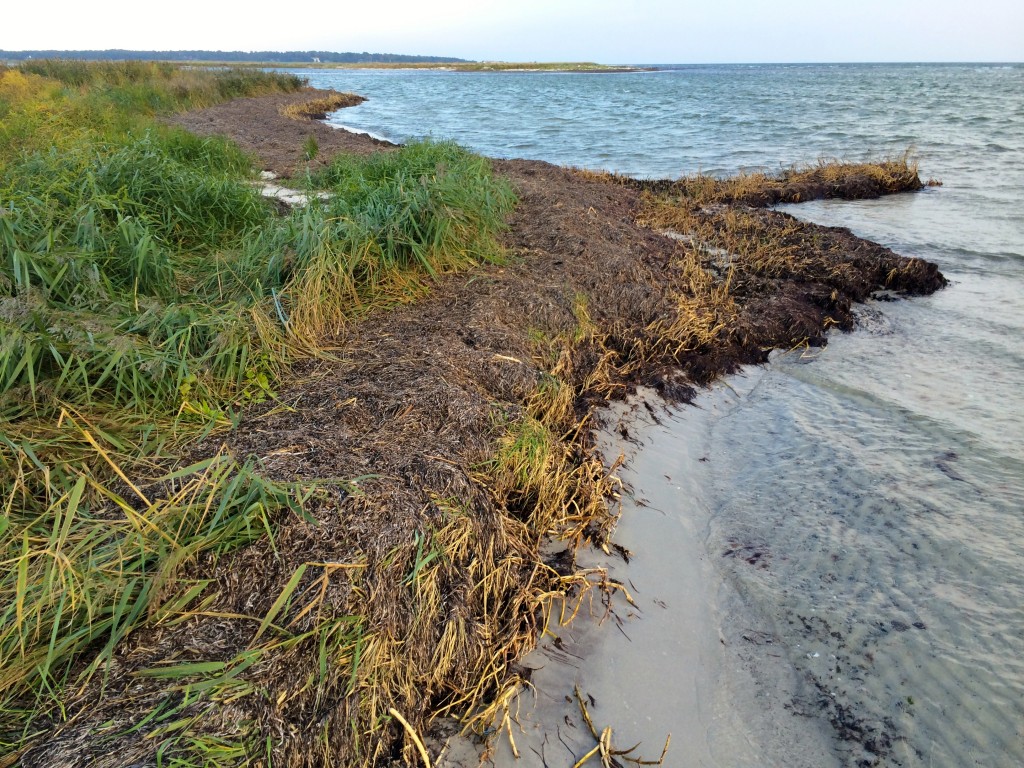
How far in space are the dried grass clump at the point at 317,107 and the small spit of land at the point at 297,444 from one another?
1955 centimetres

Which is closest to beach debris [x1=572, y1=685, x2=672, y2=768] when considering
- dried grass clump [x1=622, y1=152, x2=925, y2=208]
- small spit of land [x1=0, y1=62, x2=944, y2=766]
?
small spit of land [x1=0, y1=62, x2=944, y2=766]

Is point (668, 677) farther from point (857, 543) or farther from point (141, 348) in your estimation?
point (141, 348)

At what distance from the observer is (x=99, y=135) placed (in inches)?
265

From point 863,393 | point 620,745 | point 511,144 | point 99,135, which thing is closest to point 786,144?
point 511,144

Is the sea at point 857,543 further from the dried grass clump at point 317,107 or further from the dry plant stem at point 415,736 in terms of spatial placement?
the dried grass clump at point 317,107

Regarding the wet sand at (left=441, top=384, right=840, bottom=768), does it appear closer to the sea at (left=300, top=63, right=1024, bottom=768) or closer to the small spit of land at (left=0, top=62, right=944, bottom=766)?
the sea at (left=300, top=63, right=1024, bottom=768)

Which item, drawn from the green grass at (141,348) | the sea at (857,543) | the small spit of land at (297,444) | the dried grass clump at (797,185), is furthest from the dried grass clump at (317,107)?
the sea at (857,543)

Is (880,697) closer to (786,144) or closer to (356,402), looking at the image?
(356,402)

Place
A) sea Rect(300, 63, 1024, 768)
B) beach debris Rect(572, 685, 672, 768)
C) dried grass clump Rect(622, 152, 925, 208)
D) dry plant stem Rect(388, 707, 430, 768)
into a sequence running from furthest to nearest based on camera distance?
dried grass clump Rect(622, 152, 925, 208) < sea Rect(300, 63, 1024, 768) < beach debris Rect(572, 685, 672, 768) < dry plant stem Rect(388, 707, 430, 768)

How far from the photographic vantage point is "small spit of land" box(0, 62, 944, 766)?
1.67 m

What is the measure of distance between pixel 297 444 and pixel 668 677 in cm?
192

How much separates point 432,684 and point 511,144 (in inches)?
684

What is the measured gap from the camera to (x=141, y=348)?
270 cm

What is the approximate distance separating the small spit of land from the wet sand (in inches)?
6.0
